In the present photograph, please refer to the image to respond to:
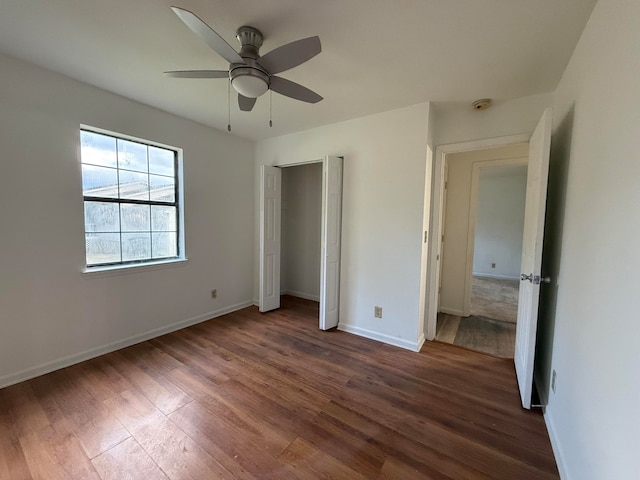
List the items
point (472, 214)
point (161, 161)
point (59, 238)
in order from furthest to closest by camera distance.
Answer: point (472, 214)
point (161, 161)
point (59, 238)

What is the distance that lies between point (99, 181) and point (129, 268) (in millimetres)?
870

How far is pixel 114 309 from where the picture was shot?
8.47ft

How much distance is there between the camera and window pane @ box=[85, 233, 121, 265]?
2469 mm

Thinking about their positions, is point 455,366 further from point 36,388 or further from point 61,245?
point 61,245

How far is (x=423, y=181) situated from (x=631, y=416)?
2049 mm

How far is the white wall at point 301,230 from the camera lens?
4375mm

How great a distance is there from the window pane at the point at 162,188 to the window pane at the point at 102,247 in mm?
574

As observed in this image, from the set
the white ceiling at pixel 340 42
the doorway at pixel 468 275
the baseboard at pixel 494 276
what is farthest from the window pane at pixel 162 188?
the baseboard at pixel 494 276

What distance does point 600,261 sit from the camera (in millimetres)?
1142

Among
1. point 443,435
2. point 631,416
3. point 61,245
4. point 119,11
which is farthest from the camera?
point 61,245

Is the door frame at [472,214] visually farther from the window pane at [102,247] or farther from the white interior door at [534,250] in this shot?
the window pane at [102,247]

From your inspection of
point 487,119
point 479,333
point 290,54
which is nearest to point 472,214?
point 487,119

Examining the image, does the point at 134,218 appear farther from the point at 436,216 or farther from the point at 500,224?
the point at 500,224

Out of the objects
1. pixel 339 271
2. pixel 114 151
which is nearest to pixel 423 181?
pixel 339 271
